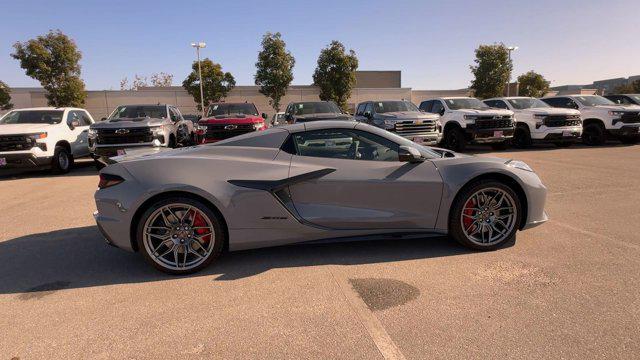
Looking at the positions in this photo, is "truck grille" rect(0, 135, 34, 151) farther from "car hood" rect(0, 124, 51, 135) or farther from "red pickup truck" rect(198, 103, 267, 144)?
"red pickup truck" rect(198, 103, 267, 144)

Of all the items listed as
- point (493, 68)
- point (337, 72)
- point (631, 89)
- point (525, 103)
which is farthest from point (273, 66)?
point (631, 89)

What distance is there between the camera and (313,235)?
379 centimetres

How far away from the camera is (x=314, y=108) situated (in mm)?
12734

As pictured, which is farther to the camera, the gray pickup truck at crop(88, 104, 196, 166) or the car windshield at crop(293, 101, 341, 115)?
the car windshield at crop(293, 101, 341, 115)

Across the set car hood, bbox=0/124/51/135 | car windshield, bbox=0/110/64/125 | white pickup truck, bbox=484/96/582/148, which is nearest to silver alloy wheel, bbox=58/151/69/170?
car hood, bbox=0/124/51/135

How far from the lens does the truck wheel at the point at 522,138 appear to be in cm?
1362

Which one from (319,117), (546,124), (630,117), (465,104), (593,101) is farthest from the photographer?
(593,101)

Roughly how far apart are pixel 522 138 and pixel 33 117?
50.5 feet

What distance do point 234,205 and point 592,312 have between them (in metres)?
2.96

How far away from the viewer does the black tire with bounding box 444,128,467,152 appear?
13047mm

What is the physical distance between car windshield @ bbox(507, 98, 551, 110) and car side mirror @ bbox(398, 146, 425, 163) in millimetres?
12027

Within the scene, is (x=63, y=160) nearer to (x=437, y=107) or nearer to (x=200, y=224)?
(x=200, y=224)

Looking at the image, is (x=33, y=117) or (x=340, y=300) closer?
(x=340, y=300)

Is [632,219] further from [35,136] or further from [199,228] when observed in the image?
[35,136]
